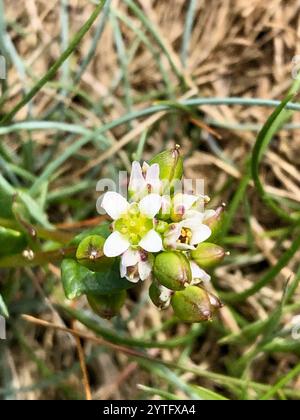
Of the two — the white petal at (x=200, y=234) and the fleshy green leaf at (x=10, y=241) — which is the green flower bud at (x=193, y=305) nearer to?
the white petal at (x=200, y=234)

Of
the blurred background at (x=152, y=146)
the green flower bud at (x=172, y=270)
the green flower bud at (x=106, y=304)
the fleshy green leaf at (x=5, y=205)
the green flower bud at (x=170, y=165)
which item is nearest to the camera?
the green flower bud at (x=172, y=270)

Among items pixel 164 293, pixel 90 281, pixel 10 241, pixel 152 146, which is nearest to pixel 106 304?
pixel 90 281

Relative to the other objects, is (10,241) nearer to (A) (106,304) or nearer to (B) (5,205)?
(B) (5,205)

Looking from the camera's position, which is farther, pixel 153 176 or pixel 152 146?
pixel 152 146

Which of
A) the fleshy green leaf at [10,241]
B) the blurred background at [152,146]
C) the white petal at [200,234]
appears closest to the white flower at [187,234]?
the white petal at [200,234]

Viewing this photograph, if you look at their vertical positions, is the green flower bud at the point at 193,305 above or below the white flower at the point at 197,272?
below

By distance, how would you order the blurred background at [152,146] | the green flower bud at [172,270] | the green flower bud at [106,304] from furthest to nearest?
the blurred background at [152,146], the green flower bud at [106,304], the green flower bud at [172,270]

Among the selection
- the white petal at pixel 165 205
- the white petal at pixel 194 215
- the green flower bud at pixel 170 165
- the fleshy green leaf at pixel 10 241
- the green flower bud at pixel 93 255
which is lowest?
the green flower bud at pixel 93 255
